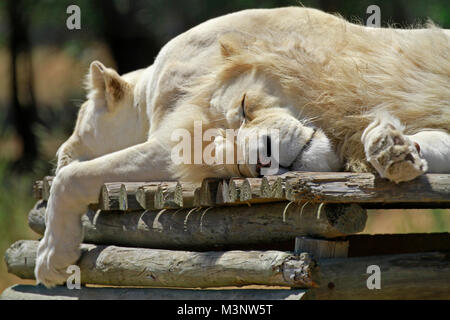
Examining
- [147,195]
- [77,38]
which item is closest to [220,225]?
[147,195]

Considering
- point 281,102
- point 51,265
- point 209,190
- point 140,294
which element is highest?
point 281,102

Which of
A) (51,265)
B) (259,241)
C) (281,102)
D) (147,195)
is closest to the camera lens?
(259,241)

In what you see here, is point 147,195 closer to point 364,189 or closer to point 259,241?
point 259,241

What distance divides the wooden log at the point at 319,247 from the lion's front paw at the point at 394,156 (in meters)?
0.44

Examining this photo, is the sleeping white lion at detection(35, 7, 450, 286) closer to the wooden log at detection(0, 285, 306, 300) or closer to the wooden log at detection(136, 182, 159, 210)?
the wooden log at detection(136, 182, 159, 210)

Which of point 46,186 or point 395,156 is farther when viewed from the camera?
point 46,186

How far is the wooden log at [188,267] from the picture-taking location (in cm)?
304

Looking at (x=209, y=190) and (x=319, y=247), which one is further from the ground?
(x=209, y=190)

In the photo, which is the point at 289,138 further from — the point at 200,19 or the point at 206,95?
the point at 200,19

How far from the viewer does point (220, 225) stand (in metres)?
3.68

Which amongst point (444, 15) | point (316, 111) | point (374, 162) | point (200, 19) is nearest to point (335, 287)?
point (374, 162)

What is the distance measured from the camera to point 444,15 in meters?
8.55

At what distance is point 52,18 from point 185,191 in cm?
872

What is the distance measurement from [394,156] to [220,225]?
117 centimetres
